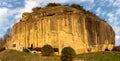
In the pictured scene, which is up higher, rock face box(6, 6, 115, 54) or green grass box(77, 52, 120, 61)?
rock face box(6, 6, 115, 54)

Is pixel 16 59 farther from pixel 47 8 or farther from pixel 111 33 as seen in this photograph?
pixel 111 33

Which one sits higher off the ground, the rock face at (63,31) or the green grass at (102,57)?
the rock face at (63,31)

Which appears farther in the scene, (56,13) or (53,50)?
(56,13)

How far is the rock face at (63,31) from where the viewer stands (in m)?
45.2

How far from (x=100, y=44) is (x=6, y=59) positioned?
49.4 ft

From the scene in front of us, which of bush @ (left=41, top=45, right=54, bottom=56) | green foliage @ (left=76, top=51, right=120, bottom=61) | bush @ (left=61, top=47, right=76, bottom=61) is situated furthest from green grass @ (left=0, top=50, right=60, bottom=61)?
green foliage @ (left=76, top=51, right=120, bottom=61)

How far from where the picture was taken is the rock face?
45156mm

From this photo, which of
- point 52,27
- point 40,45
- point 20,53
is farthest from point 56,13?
point 20,53

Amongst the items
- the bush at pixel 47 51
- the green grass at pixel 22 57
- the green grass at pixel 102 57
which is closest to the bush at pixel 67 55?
the green grass at pixel 22 57

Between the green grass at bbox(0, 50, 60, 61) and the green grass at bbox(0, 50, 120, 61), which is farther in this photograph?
the green grass at bbox(0, 50, 60, 61)

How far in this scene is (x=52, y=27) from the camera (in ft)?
152

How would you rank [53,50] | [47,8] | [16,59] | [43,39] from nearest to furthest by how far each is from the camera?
[16,59]
[53,50]
[43,39]
[47,8]

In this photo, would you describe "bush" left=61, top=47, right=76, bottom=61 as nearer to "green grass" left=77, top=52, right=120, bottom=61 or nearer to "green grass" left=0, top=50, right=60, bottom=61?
"green grass" left=0, top=50, right=60, bottom=61

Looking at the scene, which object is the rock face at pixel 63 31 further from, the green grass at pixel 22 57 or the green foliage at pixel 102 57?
the green grass at pixel 22 57
